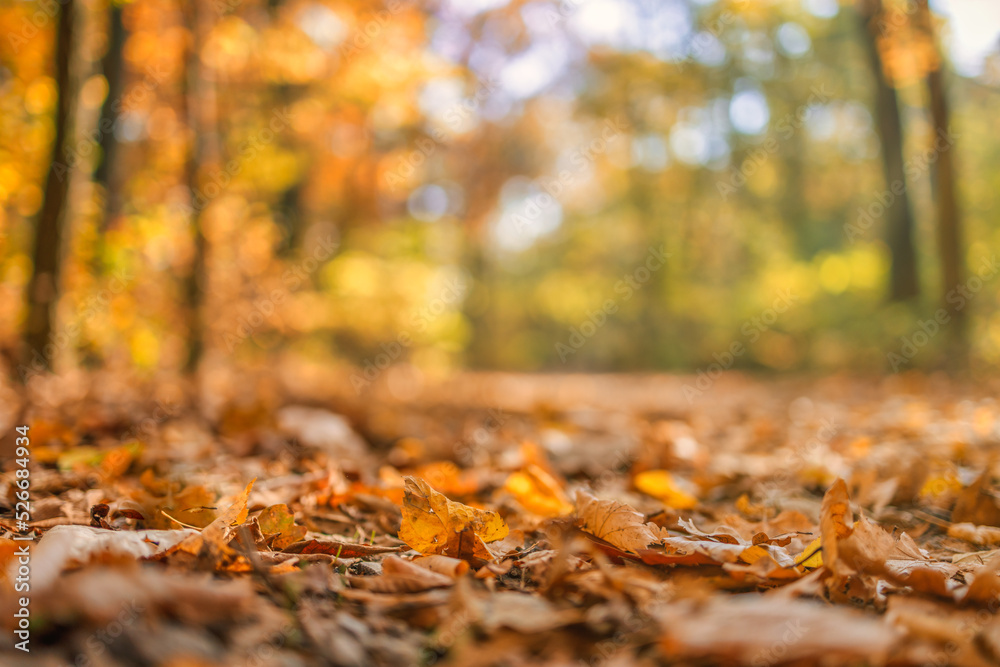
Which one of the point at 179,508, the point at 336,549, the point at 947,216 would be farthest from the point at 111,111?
the point at 947,216

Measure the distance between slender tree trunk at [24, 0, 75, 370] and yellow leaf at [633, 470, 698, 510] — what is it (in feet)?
10.2

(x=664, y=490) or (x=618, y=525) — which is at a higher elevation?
(x=618, y=525)

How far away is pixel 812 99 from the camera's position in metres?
15.1

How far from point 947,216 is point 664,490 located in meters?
6.95

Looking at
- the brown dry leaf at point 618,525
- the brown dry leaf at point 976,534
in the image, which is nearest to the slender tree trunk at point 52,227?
the brown dry leaf at point 618,525

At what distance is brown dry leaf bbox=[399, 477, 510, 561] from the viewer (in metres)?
1.16

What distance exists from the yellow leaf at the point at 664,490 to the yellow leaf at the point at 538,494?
0.32 m

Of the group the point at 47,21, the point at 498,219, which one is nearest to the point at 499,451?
the point at 47,21

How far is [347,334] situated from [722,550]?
8515 millimetres

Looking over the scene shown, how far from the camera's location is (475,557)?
115cm

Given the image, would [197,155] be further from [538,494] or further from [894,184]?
[894,184]

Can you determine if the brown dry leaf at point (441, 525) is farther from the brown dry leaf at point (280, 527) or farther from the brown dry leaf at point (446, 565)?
the brown dry leaf at point (280, 527)

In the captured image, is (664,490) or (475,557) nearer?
(475,557)

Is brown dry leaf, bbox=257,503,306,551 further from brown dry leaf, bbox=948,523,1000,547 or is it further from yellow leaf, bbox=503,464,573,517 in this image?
brown dry leaf, bbox=948,523,1000,547
